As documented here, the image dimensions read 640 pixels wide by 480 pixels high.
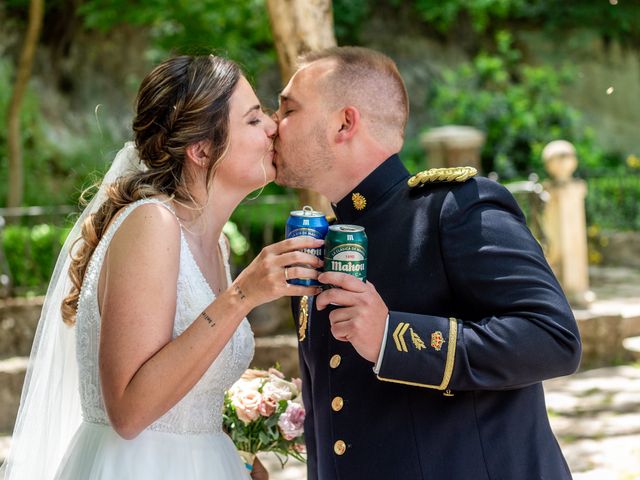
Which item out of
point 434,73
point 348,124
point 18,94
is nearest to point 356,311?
point 348,124

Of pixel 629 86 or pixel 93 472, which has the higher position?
pixel 629 86

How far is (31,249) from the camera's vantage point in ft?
31.1

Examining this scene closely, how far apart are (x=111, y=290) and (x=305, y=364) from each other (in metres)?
0.74

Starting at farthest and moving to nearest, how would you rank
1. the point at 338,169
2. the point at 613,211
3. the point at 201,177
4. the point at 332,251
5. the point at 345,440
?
the point at 613,211 → the point at 201,177 → the point at 338,169 → the point at 345,440 → the point at 332,251

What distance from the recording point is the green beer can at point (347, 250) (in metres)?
2.30

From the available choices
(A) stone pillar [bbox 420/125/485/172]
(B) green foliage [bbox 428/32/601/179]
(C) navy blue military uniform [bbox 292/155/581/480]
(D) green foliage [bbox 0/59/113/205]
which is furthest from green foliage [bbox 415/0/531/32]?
(C) navy blue military uniform [bbox 292/155/581/480]

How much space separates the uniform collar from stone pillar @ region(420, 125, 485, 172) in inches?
350

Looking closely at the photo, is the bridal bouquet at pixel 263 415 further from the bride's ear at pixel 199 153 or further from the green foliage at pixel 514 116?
the green foliage at pixel 514 116

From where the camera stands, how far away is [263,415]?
3439mm

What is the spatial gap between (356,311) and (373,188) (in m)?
0.67

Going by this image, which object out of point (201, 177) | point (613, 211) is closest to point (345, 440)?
point (201, 177)

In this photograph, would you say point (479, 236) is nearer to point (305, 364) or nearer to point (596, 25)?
point (305, 364)

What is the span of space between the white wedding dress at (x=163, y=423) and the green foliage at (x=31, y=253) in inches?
258

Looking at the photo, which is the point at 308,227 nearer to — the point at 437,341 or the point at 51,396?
the point at 437,341
